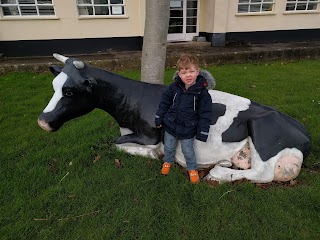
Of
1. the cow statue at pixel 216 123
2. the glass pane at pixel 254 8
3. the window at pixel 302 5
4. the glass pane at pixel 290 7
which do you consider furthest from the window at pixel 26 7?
the window at pixel 302 5

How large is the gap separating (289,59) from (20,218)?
1019cm

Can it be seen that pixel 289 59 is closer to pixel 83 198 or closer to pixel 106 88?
pixel 106 88

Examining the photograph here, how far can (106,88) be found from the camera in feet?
11.2

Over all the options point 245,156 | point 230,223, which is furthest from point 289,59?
point 230,223

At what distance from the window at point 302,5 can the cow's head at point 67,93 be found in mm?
12091

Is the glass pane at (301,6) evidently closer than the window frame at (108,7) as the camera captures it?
No

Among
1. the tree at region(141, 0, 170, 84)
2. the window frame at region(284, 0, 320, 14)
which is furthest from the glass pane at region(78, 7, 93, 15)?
the window frame at region(284, 0, 320, 14)

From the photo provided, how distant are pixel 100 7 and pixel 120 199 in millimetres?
9419

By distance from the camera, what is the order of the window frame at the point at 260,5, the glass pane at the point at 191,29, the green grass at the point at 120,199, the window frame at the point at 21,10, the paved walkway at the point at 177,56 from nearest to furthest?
1. the green grass at the point at 120,199
2. the paved walkway at the point at 177,56
3. the window frame at the point at 21,10
4. the window frame at the point at 260,5
5. the glass pane at the point at 191,29

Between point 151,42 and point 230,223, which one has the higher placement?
point 151,42

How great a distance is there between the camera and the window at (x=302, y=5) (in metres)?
12.5

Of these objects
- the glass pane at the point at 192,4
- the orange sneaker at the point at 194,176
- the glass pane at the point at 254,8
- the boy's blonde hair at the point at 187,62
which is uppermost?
the glass pane at the point at 192,4

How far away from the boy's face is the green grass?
114 cm

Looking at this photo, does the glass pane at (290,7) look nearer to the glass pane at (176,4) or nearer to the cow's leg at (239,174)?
the glass pane at (176,4)
